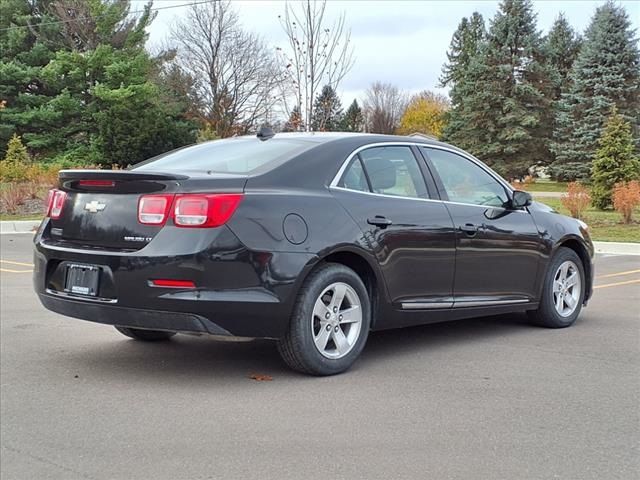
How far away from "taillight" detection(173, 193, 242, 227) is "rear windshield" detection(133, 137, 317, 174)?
0.46m

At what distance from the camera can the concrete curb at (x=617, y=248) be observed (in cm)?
1353

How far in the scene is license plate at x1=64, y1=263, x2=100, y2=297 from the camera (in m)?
4.43

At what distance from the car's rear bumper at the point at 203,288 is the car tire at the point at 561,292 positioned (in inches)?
106

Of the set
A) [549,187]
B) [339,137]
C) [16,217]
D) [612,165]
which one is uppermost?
[612,165]

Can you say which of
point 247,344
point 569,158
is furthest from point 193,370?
point 569,158

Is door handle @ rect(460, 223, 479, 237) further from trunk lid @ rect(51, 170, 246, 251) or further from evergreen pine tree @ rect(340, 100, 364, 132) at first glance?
evergreen pine tree @ rect(340, 100, 364, 132)

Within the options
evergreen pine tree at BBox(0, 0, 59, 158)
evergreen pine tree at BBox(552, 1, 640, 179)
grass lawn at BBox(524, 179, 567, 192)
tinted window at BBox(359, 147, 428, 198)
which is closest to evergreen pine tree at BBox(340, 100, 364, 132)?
grass lawn at BBox(524, 179, 567, 192)

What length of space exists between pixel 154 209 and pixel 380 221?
150cm

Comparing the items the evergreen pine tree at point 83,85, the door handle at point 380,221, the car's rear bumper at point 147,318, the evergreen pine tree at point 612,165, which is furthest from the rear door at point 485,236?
the evergreen pine tree at point 83,85

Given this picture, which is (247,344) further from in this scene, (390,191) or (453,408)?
(453,408)

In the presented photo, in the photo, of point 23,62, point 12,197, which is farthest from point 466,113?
point 12,197

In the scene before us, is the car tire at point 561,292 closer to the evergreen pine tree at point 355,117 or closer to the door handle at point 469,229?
the door handle at point 469,229

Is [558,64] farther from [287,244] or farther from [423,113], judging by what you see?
[287,244]

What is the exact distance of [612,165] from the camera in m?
22.9
